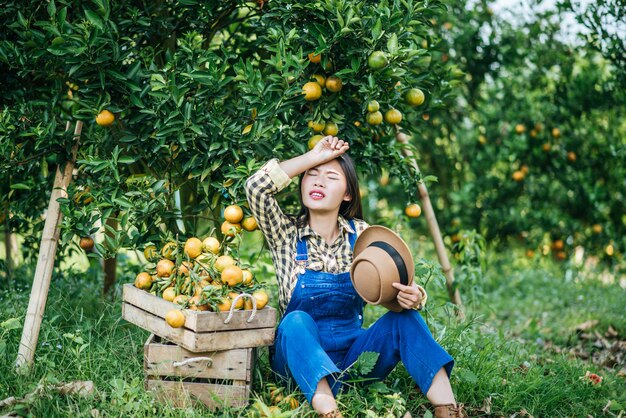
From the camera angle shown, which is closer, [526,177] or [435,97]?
[435,97]

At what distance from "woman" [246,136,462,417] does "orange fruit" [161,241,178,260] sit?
0.36 metres

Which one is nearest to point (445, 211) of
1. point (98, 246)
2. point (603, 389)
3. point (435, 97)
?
point (435, 97)

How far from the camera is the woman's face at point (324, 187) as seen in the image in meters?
2.69

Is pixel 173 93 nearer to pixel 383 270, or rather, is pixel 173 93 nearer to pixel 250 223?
pixel 250 223

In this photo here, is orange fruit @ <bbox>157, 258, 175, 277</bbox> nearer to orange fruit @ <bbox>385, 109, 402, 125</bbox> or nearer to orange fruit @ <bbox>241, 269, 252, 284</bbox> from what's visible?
orange fruit @ <bbox>241, 269, 252, 284</bbox>

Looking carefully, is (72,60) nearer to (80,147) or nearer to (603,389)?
(80,147)

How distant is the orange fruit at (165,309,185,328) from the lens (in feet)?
7.60

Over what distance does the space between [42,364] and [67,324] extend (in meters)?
0.45

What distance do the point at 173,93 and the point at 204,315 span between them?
916 millimetres

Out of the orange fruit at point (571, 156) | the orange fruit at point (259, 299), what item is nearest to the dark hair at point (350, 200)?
the orange fruit at point (259, 299)

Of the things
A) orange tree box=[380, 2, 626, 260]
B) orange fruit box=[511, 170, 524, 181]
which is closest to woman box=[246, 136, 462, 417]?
orange tree box=[380, 2, 626, 260]

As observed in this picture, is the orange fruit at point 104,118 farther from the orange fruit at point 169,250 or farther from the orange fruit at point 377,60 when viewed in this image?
the orange fruit at point 377,60

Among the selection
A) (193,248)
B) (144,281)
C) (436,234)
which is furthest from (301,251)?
(436,234)

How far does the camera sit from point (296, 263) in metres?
2.68
